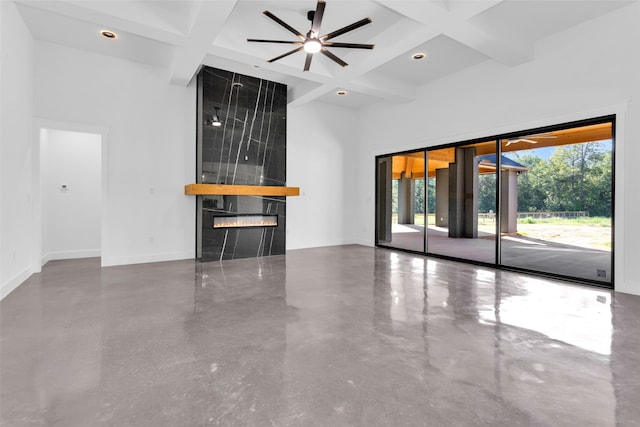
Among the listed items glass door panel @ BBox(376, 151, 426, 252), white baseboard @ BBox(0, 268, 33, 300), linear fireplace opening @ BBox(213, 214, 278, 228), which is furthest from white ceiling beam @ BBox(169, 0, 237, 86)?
glass door panel @ BBox(376, 151, 426, 252)

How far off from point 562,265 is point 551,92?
2.77 m

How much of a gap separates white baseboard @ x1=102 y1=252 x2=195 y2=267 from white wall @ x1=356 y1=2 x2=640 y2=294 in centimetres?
529

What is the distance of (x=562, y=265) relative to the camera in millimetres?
5258

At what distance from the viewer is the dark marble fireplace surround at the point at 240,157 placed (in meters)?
5.89

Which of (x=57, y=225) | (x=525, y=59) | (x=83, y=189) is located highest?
(x=525, y=59)

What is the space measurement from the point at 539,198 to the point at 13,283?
7493 mm

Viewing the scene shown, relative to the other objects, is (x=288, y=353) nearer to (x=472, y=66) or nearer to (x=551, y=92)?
(x=551, y=92)

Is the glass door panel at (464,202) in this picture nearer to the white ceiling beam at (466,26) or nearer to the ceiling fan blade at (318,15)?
the white ceiling beam at (466,26)

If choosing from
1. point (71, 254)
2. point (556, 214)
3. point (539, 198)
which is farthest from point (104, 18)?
point (556, 214)

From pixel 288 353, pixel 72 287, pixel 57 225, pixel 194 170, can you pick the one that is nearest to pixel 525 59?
pixel 288 353

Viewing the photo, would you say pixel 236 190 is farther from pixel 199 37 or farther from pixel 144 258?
pixel 199 37

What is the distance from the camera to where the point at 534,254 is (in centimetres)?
603

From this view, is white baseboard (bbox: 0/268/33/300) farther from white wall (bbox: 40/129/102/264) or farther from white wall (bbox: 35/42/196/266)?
white wall (bbox: 40/129/102/264)

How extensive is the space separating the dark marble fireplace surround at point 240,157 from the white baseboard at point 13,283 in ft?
7.83
